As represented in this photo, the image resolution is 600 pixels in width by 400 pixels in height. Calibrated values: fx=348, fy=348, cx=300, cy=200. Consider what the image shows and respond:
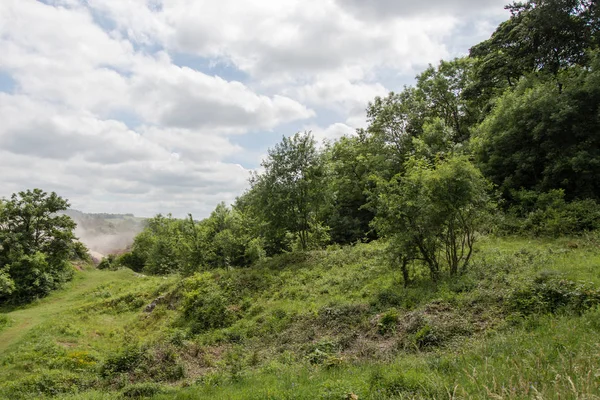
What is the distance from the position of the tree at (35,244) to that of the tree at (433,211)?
1241 inches

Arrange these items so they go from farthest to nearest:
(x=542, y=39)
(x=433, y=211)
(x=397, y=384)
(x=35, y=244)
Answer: (x=35, y=244) → (x=542, y=39) → (x=433, y=211) → (x=397, y=384)

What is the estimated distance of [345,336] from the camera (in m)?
10.4

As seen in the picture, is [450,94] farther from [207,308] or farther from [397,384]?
[397,384]

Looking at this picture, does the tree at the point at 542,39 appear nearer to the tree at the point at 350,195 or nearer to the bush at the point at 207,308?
the tree at the point at 350,195

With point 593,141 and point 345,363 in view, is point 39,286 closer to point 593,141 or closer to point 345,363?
point 345,363

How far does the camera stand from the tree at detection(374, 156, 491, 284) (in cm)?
1247

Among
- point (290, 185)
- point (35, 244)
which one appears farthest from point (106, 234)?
point (290, 185)

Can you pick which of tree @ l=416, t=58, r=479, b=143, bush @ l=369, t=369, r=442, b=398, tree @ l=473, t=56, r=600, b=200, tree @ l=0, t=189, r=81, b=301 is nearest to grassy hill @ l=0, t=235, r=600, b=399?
bush @ l=369, t=369, r=442, b=398

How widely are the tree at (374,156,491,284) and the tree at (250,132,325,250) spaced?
1121cm

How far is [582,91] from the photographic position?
1842cm

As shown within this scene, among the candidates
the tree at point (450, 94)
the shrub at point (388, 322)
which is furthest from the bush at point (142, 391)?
the tree at point (450, 94)

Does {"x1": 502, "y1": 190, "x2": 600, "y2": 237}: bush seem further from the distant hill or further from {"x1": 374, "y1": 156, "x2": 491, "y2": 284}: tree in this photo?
the distant hill

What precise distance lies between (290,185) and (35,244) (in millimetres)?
27810

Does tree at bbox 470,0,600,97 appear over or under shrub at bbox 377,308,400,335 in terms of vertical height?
over
